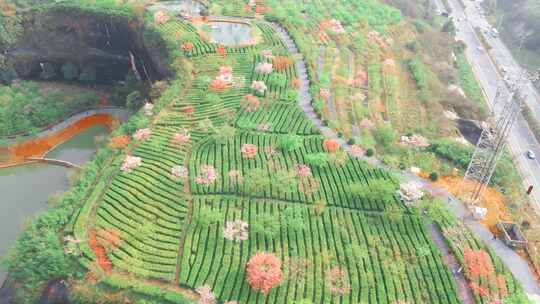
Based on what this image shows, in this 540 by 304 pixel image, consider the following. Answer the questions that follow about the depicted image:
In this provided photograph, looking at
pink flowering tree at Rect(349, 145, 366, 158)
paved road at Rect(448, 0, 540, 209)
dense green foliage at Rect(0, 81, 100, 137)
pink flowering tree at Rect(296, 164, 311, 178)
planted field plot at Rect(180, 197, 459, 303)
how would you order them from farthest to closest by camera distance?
paved road at Rect(448, 0, 540, 209) → dense green foliage at Rect(0, 81, 100, 137) → pink flowering tree at Rect(349, 145, 366, 158) → pink flowering tree at Rect(296, 164, 311, 178) → planted field plot at Rect(180, 197, 459, 303)

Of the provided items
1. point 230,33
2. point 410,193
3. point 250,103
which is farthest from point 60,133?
point 410,193

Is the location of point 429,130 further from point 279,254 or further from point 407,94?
point 279,254

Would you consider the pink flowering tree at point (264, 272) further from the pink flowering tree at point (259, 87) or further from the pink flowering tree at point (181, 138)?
the pink flowering tree at point (259, 87)

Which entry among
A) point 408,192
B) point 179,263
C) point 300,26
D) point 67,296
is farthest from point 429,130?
point 67,296

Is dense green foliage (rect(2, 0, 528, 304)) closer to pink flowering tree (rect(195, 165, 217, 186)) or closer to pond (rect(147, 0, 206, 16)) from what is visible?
pink flowering tree (rect(195, 165, 217, 186))

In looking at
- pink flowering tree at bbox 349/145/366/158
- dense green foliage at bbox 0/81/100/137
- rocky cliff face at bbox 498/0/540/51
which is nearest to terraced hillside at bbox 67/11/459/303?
pink flowering tree at bbox 349/145/366/158

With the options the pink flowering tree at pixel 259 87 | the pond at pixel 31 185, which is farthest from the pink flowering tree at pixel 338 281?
the pond at pixel 31 185

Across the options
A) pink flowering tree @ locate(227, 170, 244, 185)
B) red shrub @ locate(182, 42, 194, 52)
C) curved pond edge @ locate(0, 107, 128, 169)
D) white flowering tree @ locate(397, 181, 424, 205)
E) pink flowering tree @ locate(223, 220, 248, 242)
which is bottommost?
curved pond edge @ locate(0, 107, 128, 169)
